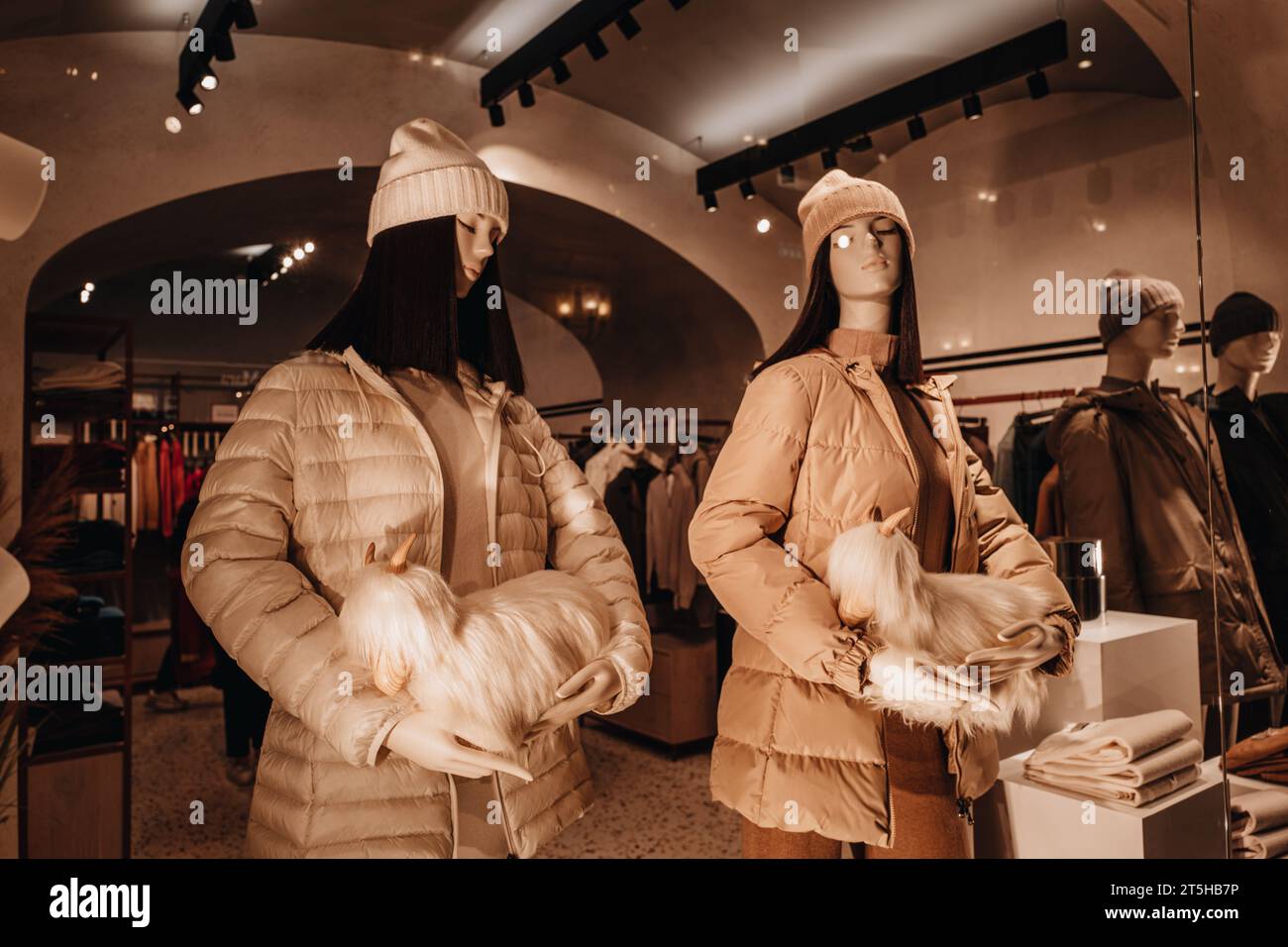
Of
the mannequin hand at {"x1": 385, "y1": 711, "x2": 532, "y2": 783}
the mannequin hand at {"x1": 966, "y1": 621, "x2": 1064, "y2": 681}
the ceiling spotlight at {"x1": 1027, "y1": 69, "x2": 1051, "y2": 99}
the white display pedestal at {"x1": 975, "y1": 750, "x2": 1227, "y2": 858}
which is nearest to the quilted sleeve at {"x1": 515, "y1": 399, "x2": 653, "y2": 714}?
the mannequin hand at {"x1": 385, "y1": 711, "x2": 532, "y2": 783}

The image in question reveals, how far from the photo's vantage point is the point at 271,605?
973 millimetres

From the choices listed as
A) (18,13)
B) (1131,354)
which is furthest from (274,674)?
(1131,354)

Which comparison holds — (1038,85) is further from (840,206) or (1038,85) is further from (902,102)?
(840,206)

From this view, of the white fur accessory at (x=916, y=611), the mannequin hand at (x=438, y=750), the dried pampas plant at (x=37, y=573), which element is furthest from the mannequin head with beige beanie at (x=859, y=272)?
the dried pampas plant at (x=37, y=573)

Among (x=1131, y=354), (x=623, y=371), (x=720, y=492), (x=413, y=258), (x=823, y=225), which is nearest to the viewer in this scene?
(x=413, y=258)

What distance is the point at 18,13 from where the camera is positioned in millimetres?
1282

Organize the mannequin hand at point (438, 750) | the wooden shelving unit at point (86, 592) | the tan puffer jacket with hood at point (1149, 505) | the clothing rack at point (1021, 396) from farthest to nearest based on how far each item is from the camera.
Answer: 1. the clothing rack at point (1021, 396)
2. the tan puffer jacket with hood at point (1149, 505)
3. the wooden shelving unit at point (86, 592)
4. the mannequin hand at point (438, 750)

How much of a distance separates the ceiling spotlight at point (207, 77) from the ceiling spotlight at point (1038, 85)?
5.65ft

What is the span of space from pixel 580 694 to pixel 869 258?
2.55 ft

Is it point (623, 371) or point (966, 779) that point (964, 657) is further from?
point (623, 371)

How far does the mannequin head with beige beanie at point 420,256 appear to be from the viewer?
1.10m

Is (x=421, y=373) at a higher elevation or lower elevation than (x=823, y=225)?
Result: lower

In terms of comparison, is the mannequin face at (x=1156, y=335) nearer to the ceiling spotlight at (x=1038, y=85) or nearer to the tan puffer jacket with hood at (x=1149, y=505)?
the tan puffer jacket with hood at (x=1149, y=505)
